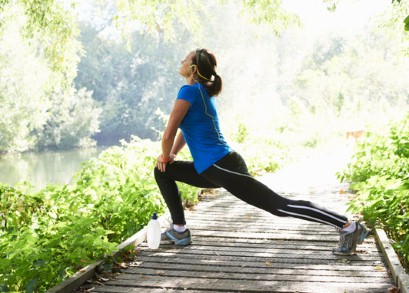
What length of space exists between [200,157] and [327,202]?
11.0 ft

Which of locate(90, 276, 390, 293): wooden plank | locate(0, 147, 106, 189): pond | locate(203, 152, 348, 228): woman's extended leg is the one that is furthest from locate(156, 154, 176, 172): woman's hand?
locate(0, 147, 106, 189): pond

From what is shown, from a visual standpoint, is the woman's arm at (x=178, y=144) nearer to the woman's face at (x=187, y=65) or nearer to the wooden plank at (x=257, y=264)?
the woman's face at (x=187, y=65)

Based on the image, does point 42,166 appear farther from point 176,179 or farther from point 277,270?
point 277,270

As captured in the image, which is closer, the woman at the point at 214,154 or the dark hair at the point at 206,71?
the woman at the point at 214,154

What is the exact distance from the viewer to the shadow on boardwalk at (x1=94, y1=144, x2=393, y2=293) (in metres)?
3.71

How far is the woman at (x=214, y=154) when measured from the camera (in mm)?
4168

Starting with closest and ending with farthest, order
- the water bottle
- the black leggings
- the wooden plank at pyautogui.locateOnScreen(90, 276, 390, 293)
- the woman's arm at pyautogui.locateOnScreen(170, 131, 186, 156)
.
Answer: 1. the wooden plank at pyautogui.locateOnScreen(90, 276, 390, 293)
2. the black leggings
3. the water bottle
4. the woman's arm at pyautogui.locateOnScreen(170, 131, 186, 156)

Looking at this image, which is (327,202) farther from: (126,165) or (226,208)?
(126,165)

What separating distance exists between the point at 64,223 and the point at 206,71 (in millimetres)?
1630

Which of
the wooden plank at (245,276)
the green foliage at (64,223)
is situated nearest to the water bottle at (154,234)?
Answer: the green foliage at (64,223)

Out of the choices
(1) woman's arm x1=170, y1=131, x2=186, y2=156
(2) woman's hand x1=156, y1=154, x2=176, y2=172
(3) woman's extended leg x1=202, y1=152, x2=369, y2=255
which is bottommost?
(3) woman's extended leg x1=202, y1=152, x2=369, y2=255

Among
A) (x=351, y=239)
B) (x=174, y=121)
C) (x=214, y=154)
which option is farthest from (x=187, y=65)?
(x=351, y=239)

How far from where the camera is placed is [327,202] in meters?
7.13

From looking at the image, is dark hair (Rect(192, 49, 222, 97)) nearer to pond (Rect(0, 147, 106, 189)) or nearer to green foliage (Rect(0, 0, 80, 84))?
green foliage (Rect(0, 0, 80, 84))
